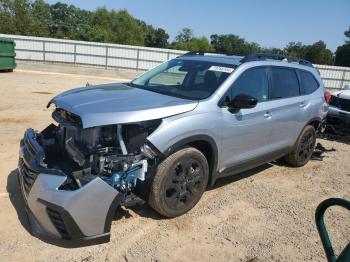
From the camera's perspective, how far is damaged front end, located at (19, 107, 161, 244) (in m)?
3.31

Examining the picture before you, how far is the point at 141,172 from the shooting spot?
12.2 feet

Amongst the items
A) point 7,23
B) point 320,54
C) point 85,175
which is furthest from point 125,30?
point 85,175

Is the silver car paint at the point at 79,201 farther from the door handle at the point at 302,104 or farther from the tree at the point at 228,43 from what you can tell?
the tree at the point at 228,43

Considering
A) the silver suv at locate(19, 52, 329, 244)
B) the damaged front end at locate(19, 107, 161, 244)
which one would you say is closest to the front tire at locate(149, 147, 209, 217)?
the silver suv at locate(19, 52, 329, 244)

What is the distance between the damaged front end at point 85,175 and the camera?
3312 millimetres

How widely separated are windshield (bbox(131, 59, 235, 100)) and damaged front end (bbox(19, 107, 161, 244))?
95 cm

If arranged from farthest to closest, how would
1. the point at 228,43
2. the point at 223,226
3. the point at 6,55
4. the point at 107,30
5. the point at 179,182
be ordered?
1. the point at 228,43
2. the point at 107,30
3. the point at 6,55
4. the point at 223,226
5. the point at 179,182

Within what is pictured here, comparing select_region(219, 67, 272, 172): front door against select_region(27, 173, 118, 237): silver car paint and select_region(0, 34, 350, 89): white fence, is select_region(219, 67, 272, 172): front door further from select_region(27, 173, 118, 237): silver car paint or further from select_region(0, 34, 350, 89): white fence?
select_region(0, 34, 350, 89): white fence

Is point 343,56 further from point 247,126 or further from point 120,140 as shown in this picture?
point 120,140

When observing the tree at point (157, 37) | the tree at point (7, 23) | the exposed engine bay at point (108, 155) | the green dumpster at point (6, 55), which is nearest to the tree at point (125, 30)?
the tree at point (7, 23)

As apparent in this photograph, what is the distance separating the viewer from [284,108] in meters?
5.54

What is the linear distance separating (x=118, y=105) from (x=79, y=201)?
1060 millimetres

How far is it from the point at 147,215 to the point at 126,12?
91.8 meters

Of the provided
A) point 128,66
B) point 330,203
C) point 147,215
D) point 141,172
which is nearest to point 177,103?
point 141,172
